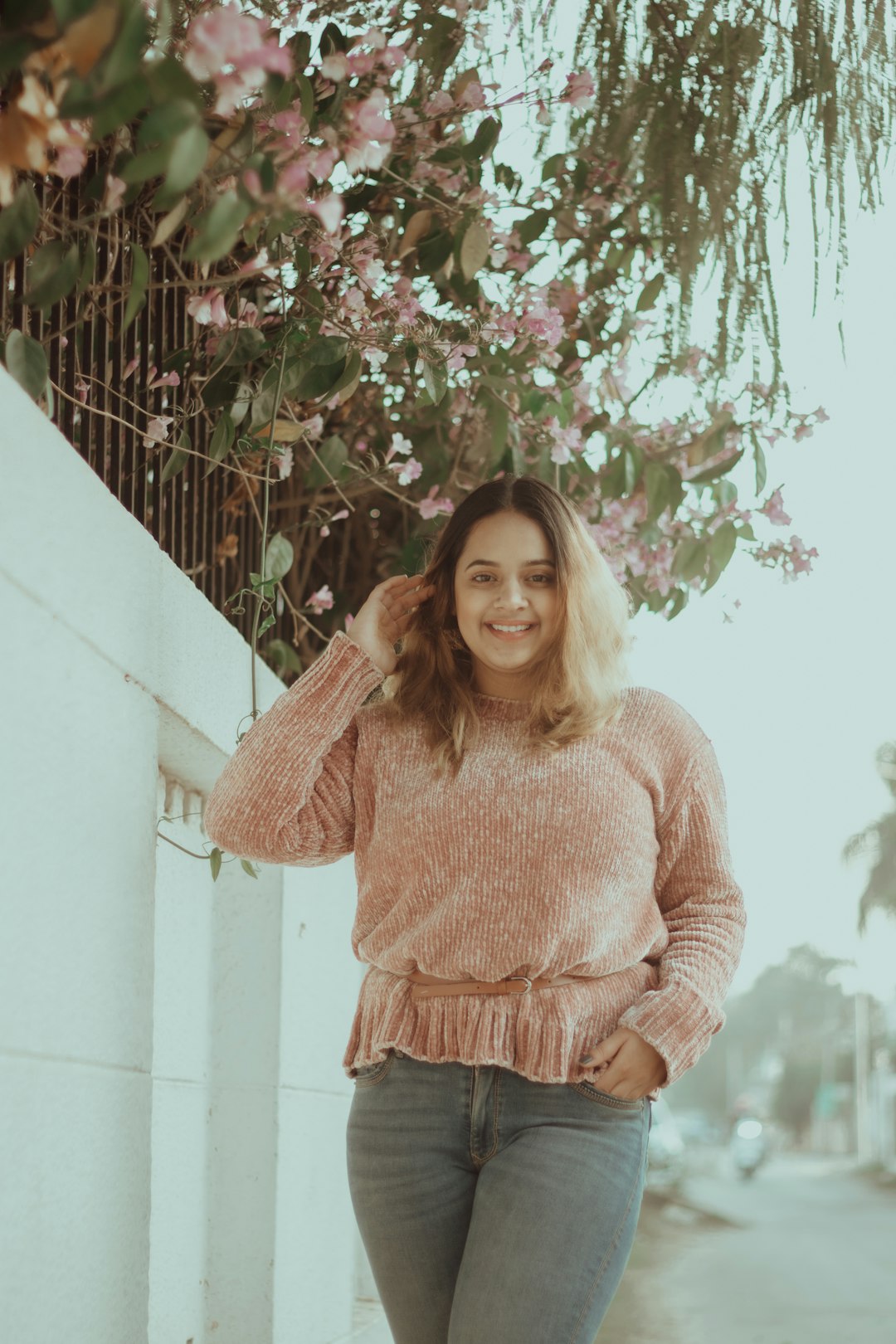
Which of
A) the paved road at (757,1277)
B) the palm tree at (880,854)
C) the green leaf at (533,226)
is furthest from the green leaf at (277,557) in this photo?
the palm tree at (880,854)

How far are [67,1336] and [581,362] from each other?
178 centimetres

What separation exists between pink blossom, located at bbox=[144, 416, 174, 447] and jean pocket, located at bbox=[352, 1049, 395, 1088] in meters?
0.85

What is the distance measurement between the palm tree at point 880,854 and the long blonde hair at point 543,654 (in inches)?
827

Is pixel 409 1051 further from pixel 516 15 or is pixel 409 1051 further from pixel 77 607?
pixel 516 15

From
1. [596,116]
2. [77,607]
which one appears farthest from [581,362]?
[77,607]

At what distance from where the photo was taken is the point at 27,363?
1.39 meters

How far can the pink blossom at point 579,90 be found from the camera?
1.90 m

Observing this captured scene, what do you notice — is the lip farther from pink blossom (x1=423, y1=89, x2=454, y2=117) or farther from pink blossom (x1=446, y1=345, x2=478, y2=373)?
pink blossom (x1=423, y1=89, x2=454, y2=117)

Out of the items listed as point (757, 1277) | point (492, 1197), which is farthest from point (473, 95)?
point (757, 1277)

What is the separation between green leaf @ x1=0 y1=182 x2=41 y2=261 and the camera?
124cm

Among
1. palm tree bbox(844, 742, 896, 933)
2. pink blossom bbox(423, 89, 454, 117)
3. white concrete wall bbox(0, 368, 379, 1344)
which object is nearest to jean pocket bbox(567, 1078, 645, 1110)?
white concrete wall bbox(0, 368, 379, 1344)

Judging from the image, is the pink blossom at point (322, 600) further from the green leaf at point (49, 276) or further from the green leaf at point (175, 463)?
the green leaf at point (49, 276)

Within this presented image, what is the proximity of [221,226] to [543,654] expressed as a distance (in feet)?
3.00

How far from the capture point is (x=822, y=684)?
5.24 meters
